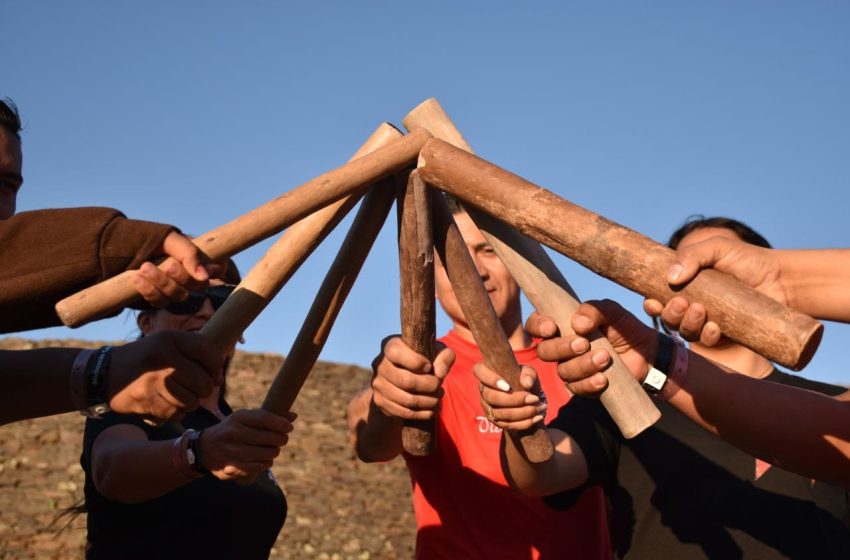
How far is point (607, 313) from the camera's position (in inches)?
126

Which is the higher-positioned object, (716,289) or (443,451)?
(716,289)

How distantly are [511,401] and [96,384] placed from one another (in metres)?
1.34

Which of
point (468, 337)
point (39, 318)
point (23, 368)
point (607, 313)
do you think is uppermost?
point (607, 313)

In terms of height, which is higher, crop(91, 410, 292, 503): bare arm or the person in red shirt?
the person in red shirt

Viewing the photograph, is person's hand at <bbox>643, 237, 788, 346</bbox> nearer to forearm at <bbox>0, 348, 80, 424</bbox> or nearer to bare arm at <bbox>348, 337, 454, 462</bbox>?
bare arm at <bbox>348, 337, 454, 462</bbox>

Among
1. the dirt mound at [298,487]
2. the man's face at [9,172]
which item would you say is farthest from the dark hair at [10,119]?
the dirt mound at [298,487]

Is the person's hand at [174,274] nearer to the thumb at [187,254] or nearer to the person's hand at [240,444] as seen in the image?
the thumb at [187,254]

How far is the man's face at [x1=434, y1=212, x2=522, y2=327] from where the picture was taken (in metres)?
4.10

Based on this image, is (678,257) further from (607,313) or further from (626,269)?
(607,313)

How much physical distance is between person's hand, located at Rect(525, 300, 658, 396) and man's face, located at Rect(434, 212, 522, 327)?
0.90 meters

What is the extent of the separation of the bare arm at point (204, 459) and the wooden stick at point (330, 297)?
11 centimetres

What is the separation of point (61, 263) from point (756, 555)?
7.95 ft

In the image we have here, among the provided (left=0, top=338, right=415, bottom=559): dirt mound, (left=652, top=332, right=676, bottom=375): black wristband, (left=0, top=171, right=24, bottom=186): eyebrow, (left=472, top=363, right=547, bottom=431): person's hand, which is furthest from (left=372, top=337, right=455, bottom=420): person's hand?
(left=0, top=338, right=415, bottom=559): dirt mound

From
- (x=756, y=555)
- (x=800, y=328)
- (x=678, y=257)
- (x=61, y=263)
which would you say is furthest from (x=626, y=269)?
(x=61, y=263)
